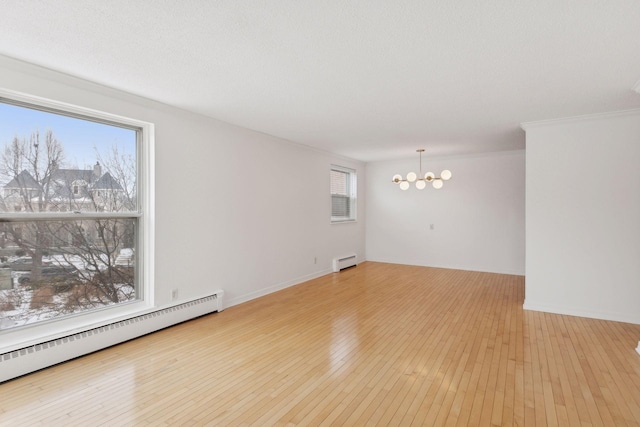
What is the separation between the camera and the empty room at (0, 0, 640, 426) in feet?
7.10

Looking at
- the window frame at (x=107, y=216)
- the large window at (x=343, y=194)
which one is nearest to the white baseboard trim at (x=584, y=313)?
the large window at (x=343, y=194)

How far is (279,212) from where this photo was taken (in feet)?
18.1

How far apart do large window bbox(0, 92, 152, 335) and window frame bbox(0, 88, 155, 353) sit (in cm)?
1

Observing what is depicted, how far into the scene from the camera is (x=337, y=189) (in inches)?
295

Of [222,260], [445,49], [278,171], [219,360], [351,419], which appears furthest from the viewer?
[278,171]

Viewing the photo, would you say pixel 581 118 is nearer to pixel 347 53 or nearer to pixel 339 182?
pixel 347 53

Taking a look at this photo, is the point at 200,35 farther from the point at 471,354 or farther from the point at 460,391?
the point at 471,354

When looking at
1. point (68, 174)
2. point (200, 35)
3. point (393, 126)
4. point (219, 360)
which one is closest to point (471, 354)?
point (219, 360)

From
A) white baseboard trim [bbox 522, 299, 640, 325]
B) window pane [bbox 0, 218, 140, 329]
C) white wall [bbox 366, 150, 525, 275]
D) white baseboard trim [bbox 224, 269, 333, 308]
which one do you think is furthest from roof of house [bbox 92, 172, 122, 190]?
white wall [bbox 366, 150, 525, 275]

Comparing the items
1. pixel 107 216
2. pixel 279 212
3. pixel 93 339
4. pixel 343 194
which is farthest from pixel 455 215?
pixel 93 339

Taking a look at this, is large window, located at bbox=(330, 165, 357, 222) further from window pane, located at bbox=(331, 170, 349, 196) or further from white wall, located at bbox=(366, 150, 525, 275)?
white wall, located at bbox=(366, 150, 525, 275)

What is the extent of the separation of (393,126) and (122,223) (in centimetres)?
362

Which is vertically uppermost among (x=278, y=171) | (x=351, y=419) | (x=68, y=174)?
(x=278, y=171)

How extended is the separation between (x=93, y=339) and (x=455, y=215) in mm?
6704
